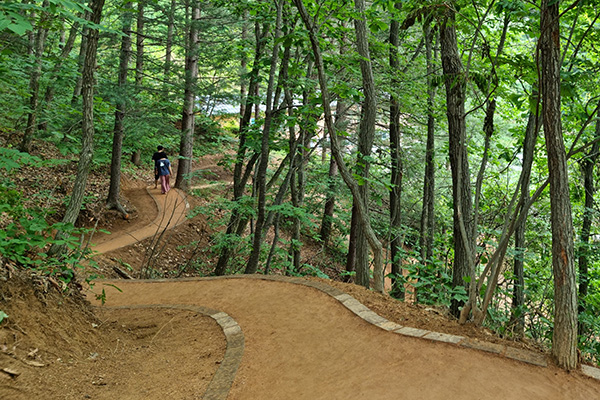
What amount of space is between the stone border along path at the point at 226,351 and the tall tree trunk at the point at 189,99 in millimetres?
8142

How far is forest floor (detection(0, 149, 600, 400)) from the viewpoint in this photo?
3.83 m

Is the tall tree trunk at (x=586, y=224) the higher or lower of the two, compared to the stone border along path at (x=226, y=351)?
higher

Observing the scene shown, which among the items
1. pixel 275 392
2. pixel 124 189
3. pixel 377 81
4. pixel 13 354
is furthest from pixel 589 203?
pixel 124 189

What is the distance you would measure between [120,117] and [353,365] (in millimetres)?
11674

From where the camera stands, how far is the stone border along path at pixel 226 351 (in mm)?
4433

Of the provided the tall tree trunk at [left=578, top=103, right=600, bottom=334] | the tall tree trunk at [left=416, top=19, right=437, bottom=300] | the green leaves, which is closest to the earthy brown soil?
the green leaves

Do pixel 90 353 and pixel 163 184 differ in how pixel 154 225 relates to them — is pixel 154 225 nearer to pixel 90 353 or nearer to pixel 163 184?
pixel 163 184

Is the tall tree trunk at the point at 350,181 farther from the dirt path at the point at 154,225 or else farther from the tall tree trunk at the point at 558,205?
the dirt path at the point at 154,225

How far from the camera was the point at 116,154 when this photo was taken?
14031 mm

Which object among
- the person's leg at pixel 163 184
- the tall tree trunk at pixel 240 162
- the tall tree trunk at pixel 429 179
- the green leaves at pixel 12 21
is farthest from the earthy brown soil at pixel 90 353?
the person's leg at pixel 163 184

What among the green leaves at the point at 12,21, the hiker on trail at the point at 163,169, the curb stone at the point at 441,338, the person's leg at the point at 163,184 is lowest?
the curb stone at the point at 441,338

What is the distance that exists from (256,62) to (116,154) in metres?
6.39

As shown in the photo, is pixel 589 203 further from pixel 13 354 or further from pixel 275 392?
pixel 13 354

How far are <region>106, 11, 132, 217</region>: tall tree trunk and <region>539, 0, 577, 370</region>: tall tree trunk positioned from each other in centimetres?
1061
